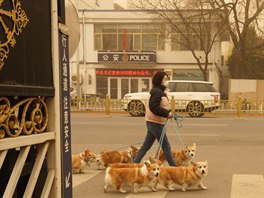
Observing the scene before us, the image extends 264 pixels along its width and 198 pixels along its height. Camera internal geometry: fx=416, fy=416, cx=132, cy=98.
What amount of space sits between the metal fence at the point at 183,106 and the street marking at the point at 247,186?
13138mm

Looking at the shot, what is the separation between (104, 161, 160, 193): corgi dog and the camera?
6.04 meters

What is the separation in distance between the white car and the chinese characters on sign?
1786 cm

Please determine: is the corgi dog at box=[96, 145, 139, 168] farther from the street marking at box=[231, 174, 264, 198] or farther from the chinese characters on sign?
the chinese characters on sign

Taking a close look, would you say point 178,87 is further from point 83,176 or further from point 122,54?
point 83,176

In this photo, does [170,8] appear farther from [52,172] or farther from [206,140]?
[52,172]

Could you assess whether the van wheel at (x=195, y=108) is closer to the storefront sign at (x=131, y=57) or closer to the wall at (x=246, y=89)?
the wall at (x=246, y=89)

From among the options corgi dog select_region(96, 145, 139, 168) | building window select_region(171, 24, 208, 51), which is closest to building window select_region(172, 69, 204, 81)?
building window select_region(171, 24, 208, 51)

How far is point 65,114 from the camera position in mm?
2662

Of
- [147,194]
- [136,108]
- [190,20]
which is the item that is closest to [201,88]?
[136,108]

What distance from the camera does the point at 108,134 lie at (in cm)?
1349

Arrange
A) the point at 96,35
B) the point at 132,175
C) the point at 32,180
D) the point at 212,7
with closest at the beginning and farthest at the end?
the point at 32,180, the point at 132,175, the point at 212,7, the point at 96,35

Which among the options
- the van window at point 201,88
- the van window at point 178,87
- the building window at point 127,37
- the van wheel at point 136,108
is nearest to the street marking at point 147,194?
the van wheel at point 136,108

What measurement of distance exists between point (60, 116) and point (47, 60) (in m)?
0.36

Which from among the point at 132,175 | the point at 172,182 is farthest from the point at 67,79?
the point at 172,182
